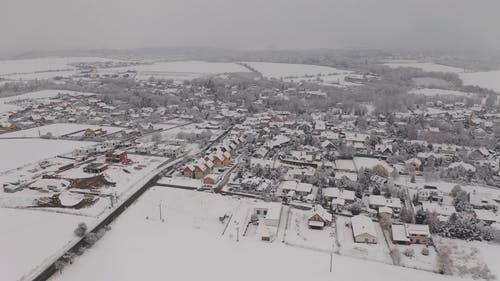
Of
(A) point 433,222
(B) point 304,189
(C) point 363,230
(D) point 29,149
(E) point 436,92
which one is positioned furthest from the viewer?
(E) point 436,92

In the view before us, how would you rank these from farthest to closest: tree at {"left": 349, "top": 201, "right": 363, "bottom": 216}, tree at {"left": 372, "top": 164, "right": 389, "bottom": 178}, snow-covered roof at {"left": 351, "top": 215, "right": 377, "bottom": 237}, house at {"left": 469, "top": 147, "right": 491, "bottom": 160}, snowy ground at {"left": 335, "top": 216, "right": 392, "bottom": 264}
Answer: house at {"left": 469, "top": 147, "right": 491, "bottom": 160} < tree at {"left": 372, "top": 164, "right": 389, "bottom": 178} < tree at {"left": 349, "top": 201, "right": 363, "bottom": 216} < snow-covered roof at {"left": 351, "top": 215, "right": 377, "bottom": 237} < snowy ground at {"left": 335, "top": 216, "right": 392, "bottom": 264}

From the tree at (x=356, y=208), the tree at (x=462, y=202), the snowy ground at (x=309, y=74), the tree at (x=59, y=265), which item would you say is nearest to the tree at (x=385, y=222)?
the tree at (x=356, y=208)

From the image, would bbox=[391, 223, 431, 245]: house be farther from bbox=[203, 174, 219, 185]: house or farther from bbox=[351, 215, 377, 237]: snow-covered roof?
bbox=[203, 174, 219, 185]: house

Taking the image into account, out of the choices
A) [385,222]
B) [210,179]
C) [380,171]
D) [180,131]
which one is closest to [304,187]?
[385,222]

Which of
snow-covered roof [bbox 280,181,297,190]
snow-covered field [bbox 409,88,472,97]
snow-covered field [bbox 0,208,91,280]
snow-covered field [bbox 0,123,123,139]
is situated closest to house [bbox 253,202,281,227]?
snow-covered roof [bbox 280,181,297,190]

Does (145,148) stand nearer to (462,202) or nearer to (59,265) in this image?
(59,265)

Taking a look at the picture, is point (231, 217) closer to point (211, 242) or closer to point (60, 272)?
point (211, 242)

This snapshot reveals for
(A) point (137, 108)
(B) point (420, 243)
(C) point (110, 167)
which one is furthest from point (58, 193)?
(A) point (137, 108)
